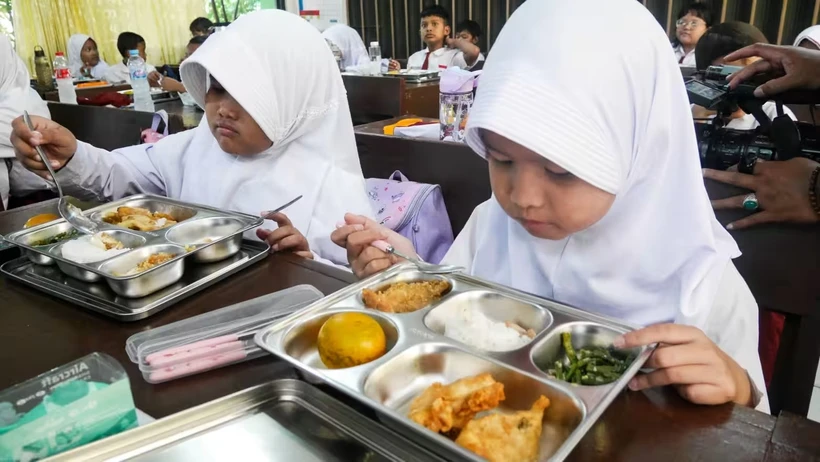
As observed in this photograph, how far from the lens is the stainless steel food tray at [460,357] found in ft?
2.03

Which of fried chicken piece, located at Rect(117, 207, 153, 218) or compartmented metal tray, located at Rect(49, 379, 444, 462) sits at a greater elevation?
fried chicken piece, located at Rect(117, 207, 153, 218)

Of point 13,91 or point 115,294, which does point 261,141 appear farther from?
point 13,91

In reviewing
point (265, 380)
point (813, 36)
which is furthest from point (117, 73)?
point (265, 380)

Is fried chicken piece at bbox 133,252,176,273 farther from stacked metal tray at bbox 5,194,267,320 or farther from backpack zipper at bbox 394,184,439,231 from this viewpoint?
backpack zipper at bbox 394,184,439,231

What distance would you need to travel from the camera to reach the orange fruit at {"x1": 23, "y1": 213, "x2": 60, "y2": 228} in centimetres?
127

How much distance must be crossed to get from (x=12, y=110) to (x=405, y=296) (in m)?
2.42

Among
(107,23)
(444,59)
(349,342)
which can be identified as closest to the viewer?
(349,342)

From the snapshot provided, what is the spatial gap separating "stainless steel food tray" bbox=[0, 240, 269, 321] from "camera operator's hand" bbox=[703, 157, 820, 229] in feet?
3.38

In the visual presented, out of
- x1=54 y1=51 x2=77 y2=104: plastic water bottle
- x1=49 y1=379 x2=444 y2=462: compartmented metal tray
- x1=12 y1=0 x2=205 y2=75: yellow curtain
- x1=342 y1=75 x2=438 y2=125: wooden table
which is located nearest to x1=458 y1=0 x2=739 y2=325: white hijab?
x1=49 y1=379 x2=444 y2=462: compartmented metal tray

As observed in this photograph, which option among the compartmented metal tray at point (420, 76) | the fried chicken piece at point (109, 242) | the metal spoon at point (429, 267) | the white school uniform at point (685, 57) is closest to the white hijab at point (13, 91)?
the fried chicken piece at point (109, 242)

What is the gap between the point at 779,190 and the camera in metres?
1.16

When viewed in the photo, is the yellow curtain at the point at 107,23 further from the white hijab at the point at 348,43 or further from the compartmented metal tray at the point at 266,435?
the compartmented metal tray at the point at 266,435

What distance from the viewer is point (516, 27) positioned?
83 cm

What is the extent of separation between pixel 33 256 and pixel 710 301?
1.22 metres
